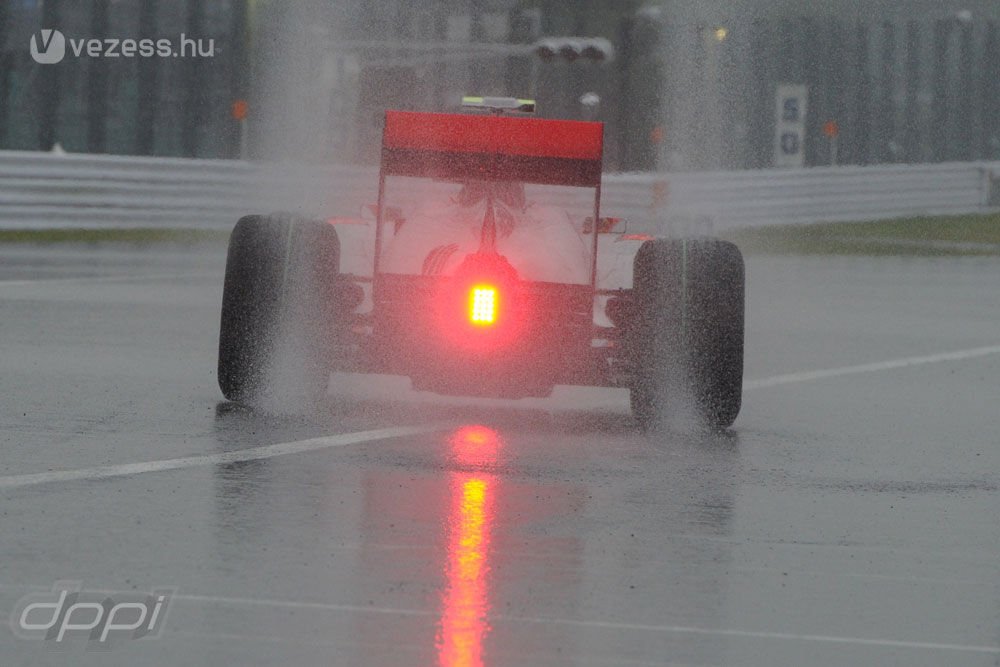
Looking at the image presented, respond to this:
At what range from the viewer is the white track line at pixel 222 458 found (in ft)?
30.7

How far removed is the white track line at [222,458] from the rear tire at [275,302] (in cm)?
72

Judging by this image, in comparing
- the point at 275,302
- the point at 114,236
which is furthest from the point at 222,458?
the point at 114,236

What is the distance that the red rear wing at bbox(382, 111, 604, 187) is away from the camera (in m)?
11.7

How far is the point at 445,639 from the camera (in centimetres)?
665

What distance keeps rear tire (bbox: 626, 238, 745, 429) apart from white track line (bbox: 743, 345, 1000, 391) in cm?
209

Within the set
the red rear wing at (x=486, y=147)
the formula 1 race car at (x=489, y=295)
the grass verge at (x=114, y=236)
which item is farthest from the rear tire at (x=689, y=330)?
the grass verge at (x=114, y=236)

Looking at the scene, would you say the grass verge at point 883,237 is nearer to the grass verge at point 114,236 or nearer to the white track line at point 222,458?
the grass verge at point 114,236

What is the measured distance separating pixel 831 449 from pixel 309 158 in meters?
38.5

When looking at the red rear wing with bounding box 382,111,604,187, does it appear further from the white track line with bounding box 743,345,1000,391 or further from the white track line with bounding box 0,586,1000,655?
the white track line with bounding box 0,586,1000,655

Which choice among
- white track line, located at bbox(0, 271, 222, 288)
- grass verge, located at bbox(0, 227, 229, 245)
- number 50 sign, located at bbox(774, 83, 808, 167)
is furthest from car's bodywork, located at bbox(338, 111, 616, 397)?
number 50 sign, located at bbox(774, 83, 808, 167)

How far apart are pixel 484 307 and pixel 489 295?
0.06m

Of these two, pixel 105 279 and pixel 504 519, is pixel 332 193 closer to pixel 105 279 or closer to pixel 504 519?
pixel 105 279

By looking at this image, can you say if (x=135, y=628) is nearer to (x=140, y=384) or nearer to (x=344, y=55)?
(x=140, y=384)

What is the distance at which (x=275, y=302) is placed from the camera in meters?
11.7
